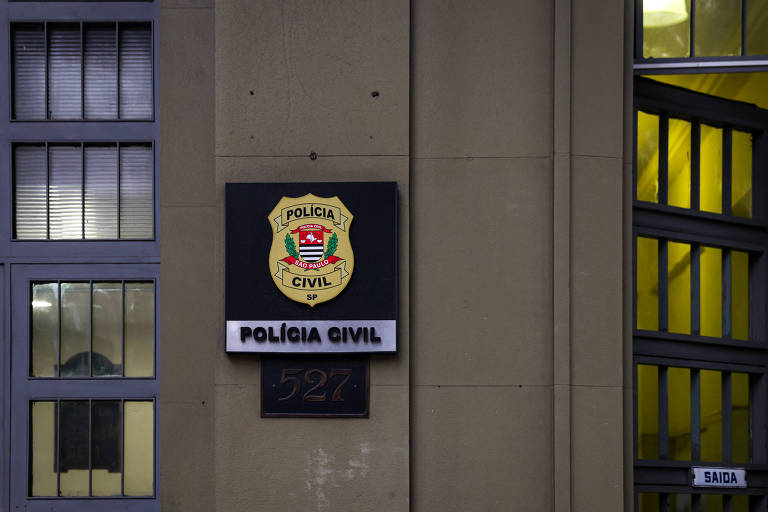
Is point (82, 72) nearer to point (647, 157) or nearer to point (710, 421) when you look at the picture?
point (647, 157)

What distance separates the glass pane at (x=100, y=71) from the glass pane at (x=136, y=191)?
1.39 feet

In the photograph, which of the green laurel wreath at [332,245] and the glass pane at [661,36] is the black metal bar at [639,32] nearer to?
the glass pane at [661,36]

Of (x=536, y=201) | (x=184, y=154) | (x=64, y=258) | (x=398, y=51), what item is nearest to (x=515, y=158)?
(x=536, y=201)

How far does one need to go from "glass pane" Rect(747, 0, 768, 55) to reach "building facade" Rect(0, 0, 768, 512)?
239mm

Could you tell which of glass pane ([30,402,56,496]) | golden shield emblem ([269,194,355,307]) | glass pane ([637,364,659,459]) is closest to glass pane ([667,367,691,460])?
glass pane ([637,364,659,459])

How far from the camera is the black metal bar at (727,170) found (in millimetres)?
7531

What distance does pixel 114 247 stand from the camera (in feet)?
22.4

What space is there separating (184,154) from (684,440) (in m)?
5.47

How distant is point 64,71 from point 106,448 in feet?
11.5

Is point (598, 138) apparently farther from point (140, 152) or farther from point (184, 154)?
point (140, 152)

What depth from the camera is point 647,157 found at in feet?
24.0

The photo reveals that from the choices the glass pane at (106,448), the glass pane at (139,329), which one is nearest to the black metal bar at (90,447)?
the glass pane at (106,448)

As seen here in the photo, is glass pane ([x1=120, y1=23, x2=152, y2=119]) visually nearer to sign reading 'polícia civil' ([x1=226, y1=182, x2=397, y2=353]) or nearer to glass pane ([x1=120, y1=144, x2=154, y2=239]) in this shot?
glass pane ([x1=120, y1=144, x2=154, y2=239])

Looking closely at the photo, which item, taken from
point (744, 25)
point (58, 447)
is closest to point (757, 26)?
point (744, 25)
